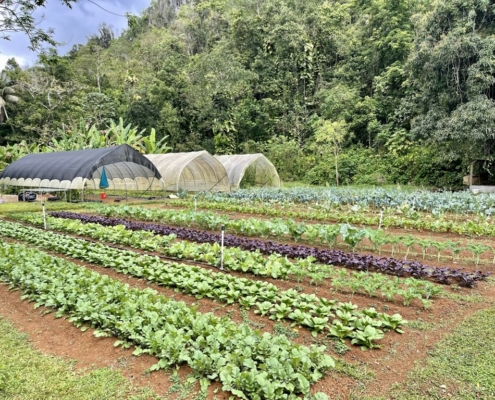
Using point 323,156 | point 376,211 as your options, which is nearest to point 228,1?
point 323,156

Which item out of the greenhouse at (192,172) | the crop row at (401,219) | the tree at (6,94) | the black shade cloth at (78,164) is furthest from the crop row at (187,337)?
the tree at (6,94)

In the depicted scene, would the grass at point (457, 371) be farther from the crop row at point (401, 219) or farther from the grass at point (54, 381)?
the crop row at point (401, 219)

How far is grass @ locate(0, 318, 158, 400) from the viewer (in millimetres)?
3088

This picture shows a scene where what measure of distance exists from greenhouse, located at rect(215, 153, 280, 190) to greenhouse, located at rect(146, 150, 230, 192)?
72cm

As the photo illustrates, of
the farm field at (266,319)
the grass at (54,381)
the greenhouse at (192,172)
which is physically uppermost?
the greenhouse at (192,172)

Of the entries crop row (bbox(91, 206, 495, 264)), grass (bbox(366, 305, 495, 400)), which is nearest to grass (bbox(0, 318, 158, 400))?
grass (bbox(366, 305, 495, 400))

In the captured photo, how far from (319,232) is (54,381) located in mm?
6040

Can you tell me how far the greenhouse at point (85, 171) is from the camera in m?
16.4

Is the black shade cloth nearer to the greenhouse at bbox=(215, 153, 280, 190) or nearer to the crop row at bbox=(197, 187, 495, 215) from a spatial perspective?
the crop row at bbox=(197, 187, 495, 215)

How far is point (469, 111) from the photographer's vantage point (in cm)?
1769

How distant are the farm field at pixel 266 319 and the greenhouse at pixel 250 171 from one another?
48.3 feet

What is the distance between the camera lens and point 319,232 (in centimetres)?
810

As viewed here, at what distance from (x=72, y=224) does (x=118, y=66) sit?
132 feet

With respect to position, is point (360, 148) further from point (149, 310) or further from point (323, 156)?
point (149, 310)
